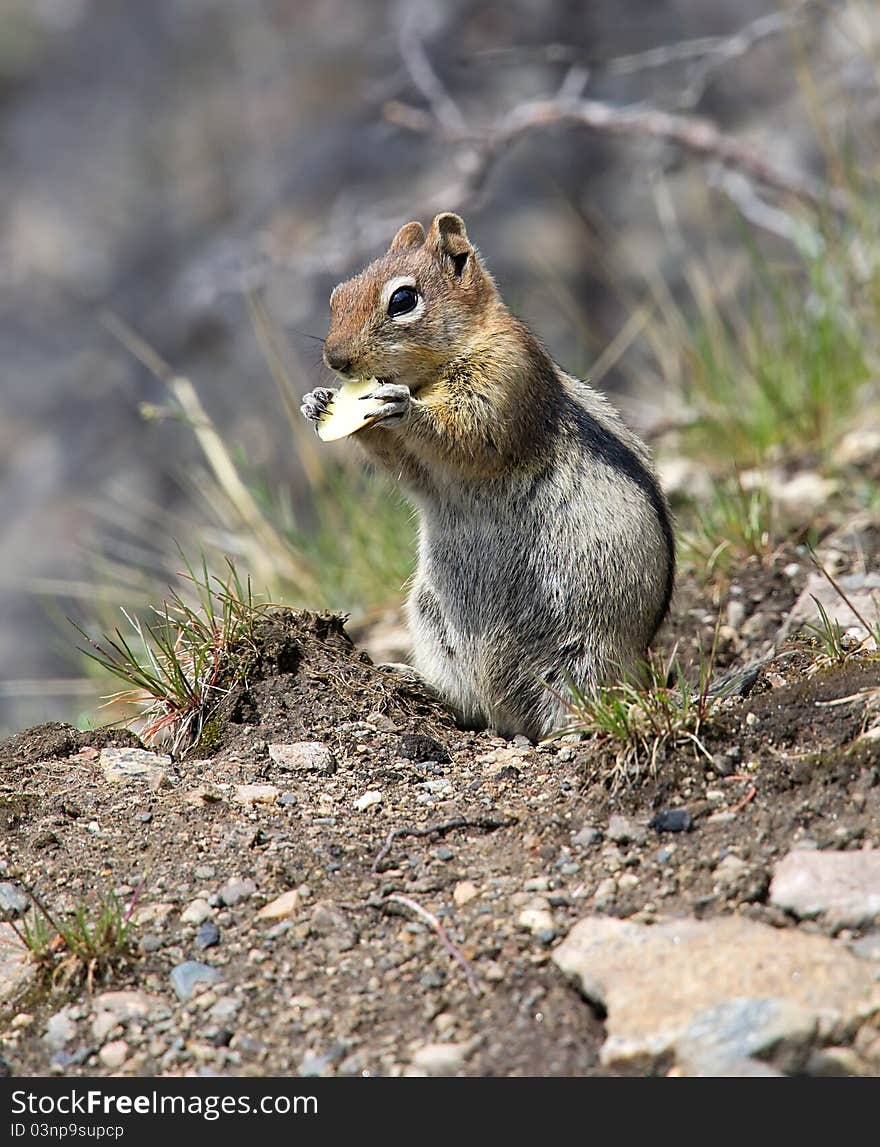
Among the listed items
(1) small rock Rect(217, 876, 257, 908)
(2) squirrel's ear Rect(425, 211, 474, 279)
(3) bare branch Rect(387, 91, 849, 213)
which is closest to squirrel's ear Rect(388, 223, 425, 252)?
(2) squirrel's ear Rect(425, 211, 474, 279)

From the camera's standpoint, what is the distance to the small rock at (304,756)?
12.6 feet

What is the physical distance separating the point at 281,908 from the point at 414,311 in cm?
214

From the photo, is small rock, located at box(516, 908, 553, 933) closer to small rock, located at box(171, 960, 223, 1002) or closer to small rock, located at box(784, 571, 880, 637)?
small rock, located at box(171, 960, 223, 1002)

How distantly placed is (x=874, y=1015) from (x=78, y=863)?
1929mm

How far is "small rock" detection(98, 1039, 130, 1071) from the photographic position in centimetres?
275

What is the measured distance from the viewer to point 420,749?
3922 millimetres

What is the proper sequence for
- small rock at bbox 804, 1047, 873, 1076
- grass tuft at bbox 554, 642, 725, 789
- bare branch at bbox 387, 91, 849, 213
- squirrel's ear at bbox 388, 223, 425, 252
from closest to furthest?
small rock at bbox 804, 1047, 873, 1076
grass tuft at bbox 554, 642, 725, 789
squirrel's ear at bbox 388, 223, 425, 252
bare branch at bbox 387, 91, 849, 213

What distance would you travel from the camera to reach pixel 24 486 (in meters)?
12.2

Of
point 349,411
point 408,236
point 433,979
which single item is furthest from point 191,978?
point 408,236

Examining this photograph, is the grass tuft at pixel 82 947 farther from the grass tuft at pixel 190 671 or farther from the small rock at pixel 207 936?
the grass tuft at pixel 190 671

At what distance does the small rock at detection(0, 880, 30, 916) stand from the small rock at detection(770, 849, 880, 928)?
177 centimetres

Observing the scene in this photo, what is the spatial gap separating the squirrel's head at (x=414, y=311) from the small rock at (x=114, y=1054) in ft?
7.54

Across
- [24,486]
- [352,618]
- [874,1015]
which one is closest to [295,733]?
[874,1015]

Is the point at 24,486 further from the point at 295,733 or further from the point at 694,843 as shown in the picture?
the point at 694,843
